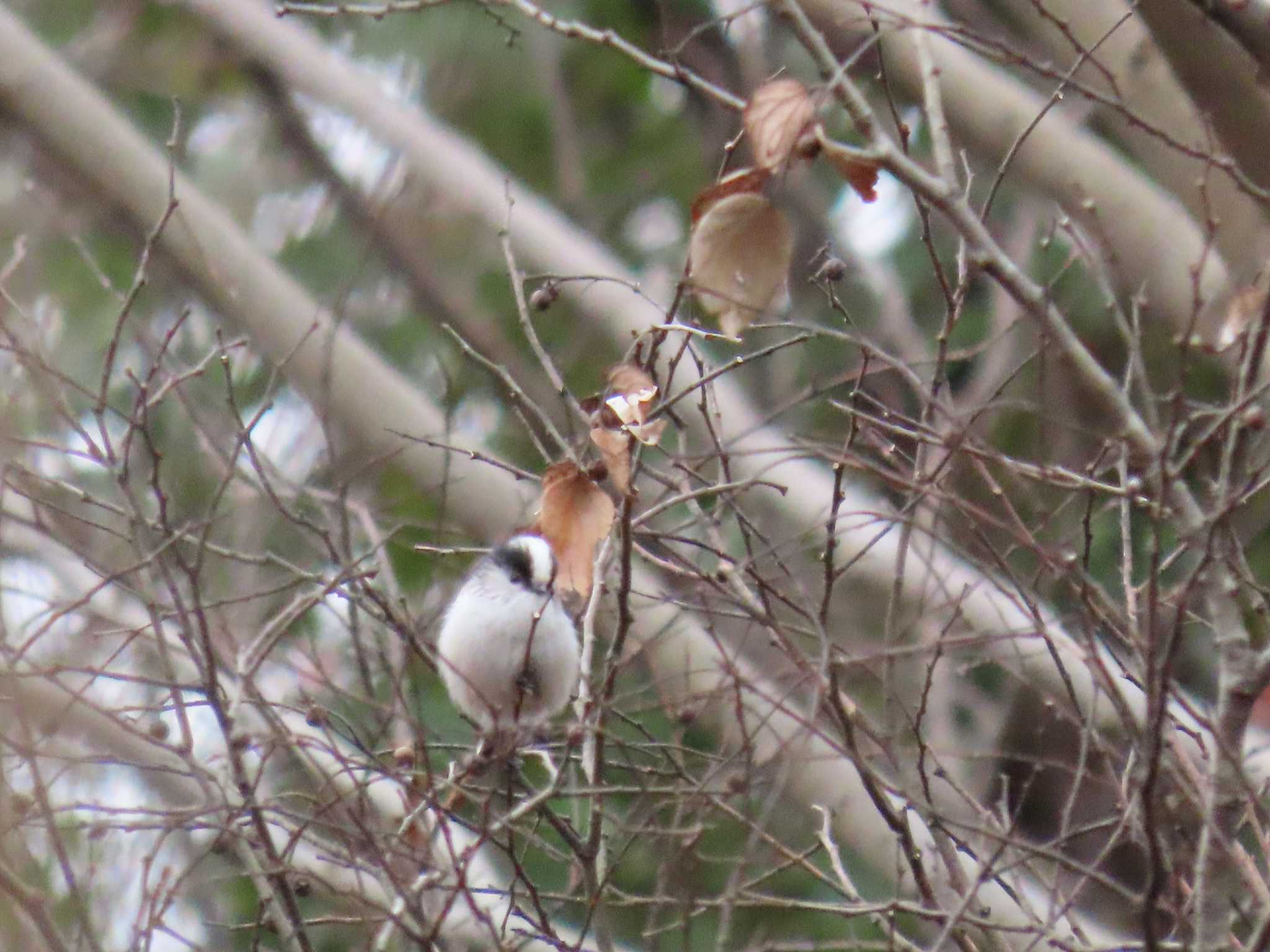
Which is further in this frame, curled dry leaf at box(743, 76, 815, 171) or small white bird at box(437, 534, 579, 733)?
small white bird at box(437, 534, 579, 733)

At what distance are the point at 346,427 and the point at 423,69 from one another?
295 cm

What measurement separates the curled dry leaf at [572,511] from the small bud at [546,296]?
38 centimetres

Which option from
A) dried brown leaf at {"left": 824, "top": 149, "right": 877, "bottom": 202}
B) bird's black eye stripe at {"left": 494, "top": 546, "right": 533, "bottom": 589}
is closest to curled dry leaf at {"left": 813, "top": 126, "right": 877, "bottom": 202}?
dried brown leaf at {"left": 824, "top": 149, "right": 877, "bottom": 202}

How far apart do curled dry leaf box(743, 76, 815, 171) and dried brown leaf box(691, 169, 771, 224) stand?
0.08 feet

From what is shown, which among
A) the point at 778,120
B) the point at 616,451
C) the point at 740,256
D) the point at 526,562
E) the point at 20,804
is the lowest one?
the point at 20,804

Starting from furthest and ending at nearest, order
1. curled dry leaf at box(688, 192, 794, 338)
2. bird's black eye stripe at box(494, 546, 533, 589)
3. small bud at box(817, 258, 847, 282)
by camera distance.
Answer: bird's black eye stripe at box(494, 546, 533, 589) → small bud at box(817, 258, 847, 282) → curled dry leaf at box(688, 192, 794, 338)

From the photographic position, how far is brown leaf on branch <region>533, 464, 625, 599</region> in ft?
8.79

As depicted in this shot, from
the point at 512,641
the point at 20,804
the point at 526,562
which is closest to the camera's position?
the point at 20,804

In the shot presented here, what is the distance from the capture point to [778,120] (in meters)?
2.30

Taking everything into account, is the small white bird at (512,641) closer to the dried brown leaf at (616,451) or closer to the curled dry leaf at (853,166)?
the dried brown leaf at (616,451)

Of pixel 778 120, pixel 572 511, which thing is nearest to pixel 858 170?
pixel 778 120

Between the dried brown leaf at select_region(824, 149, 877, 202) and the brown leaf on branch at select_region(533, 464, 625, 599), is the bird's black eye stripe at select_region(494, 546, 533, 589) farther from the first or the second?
the dried brown leaf at select_region(824, 149, 877, 202)

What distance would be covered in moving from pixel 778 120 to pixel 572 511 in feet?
2.49

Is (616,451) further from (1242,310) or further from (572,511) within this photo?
(1242,310)
